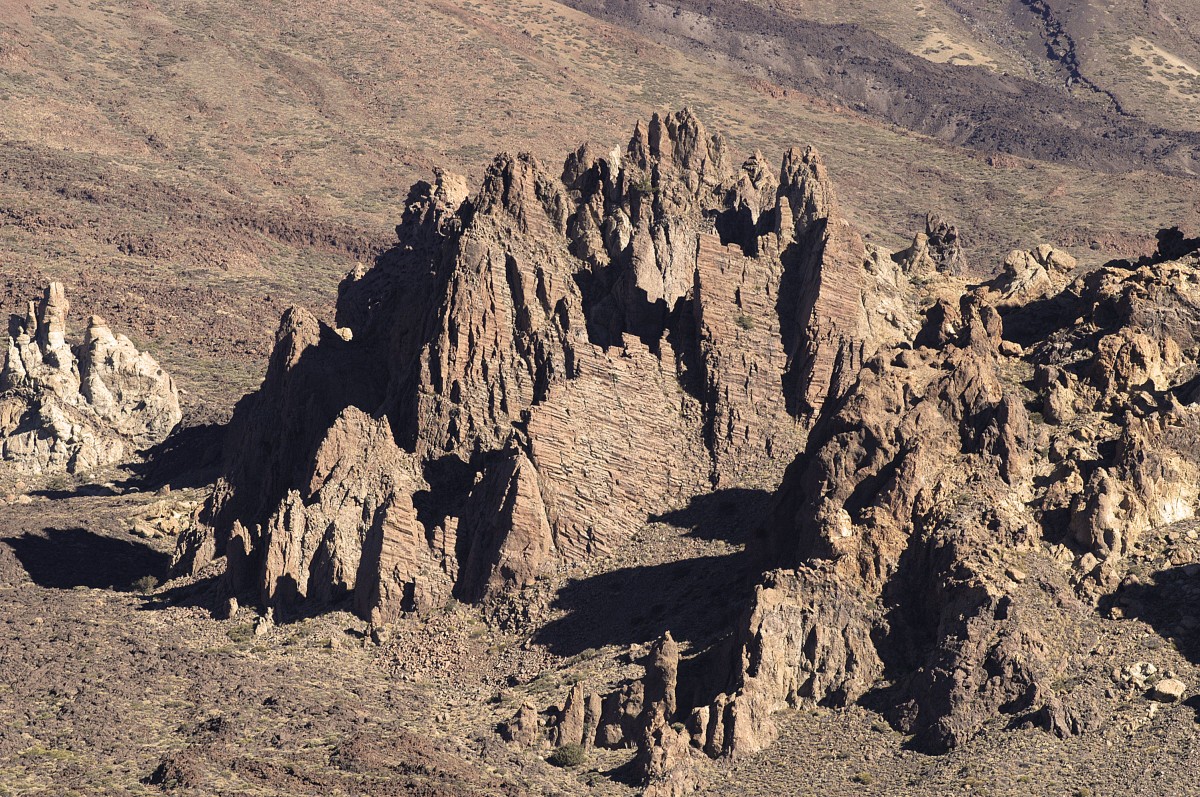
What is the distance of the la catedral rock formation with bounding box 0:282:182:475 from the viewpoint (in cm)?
15400

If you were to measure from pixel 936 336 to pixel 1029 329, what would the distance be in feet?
20.2

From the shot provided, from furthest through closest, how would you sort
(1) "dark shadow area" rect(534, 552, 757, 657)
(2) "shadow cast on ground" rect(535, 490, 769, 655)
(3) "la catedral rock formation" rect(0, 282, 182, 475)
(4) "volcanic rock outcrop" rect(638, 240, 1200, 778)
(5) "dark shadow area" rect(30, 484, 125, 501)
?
(3) "la catedral rock formation" rect(0, 282, 182, 475) → (5) "dark shadow area" rect(30, 484, 125, 501) → (2) "shadow cast on ground" rect(535, 490, 769, 655) → (1) "dark shadow area" rect(534, 552, 757, 657) → (4) "volcanic rock outcrop" rect(638, 240, 1200, 778)

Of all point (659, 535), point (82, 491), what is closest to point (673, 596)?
point (659, 535)

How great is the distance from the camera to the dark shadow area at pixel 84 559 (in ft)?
399

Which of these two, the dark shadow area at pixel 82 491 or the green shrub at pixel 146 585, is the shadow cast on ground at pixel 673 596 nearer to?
the green shrub at pixel 146 585

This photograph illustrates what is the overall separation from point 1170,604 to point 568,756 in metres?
24.6

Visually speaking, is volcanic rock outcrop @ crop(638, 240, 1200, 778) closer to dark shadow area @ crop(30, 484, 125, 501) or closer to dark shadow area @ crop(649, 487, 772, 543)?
dark shadow area @ crop(649, 487, 772, 543)

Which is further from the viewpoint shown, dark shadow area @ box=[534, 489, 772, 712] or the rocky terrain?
dark shadow area @ box=[534, 489, 772, 712]

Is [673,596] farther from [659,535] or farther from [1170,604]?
[1170,604]

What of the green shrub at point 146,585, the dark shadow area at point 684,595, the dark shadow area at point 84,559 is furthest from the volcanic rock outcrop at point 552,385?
the dark shadow area at point 84,559

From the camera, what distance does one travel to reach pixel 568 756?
91188mm

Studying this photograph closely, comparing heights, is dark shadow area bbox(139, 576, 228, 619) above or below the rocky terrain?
below

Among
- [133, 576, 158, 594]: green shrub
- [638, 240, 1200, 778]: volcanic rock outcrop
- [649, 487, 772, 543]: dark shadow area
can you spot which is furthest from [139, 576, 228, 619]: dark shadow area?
[638, 240, 1200, 778]: volcanic rock outcrop

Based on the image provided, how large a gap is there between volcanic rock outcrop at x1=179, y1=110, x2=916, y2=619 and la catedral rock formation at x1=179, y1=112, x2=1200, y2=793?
0.16 m
